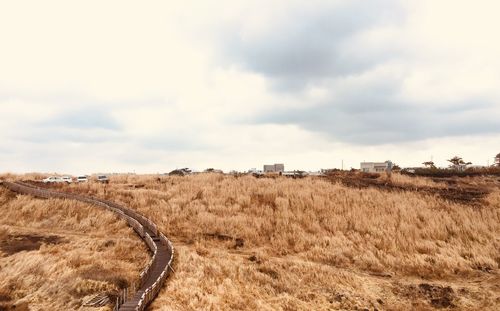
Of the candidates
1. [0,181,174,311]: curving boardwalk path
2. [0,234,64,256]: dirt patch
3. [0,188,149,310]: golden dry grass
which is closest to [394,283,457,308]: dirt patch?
[0,181,174,311]: curving boardwalk path

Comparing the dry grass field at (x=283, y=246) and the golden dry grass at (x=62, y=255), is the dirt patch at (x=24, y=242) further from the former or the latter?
the dry grass field at (x=283, y=246)

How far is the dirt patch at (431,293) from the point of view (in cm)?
1775

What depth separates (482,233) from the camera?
26.0 metres

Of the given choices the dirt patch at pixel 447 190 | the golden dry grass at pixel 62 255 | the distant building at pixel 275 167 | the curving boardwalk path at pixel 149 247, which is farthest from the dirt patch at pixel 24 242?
the distant building at pixel 275 167

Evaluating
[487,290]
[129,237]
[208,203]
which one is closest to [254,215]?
[208,203]

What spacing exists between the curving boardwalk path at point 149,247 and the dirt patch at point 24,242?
16.9 ft

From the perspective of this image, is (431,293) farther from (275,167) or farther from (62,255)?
(275,167)

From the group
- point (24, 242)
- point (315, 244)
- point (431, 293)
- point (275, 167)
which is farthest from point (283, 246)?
point (275, 167)

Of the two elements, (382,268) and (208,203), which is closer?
(382,268)

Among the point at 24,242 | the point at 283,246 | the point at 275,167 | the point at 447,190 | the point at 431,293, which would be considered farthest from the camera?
the point at 275,167

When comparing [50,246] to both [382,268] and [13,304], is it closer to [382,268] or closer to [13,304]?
[13,304]

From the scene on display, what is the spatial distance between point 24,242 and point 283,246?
53.0ft

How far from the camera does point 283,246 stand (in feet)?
82.1

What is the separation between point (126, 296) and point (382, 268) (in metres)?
14.2
